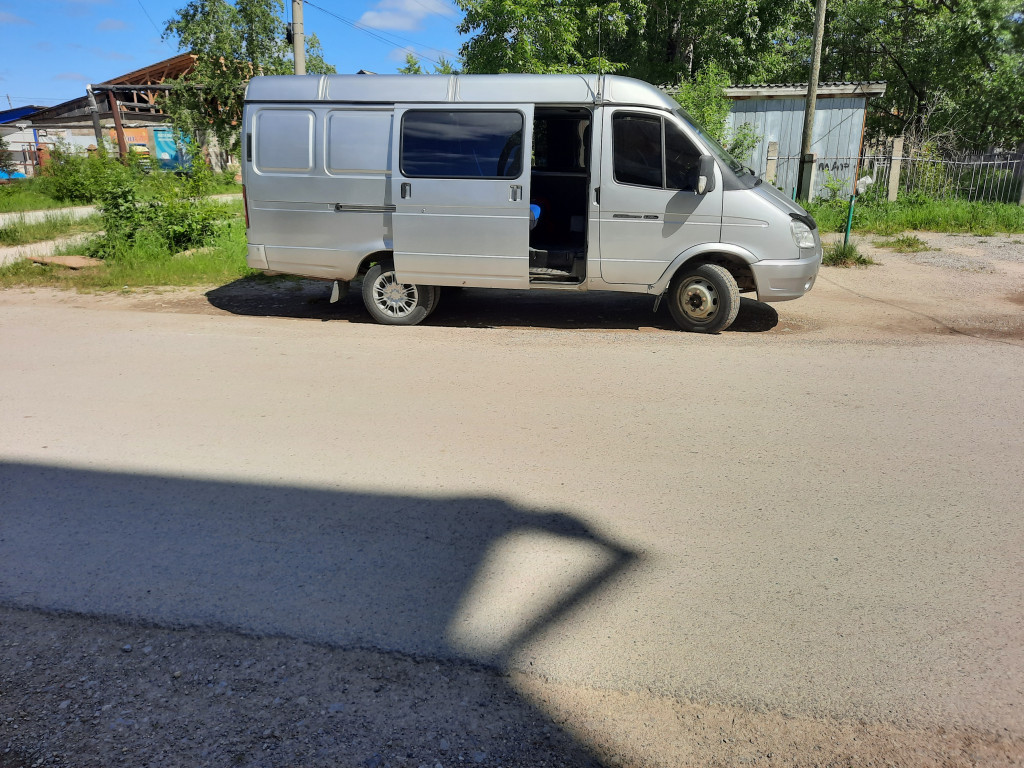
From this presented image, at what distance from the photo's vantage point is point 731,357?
7188 mm

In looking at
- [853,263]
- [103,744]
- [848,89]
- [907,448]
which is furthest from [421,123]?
[848,89]

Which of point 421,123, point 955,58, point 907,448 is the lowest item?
point 907,448

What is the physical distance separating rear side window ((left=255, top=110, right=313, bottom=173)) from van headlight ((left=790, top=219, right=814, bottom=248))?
5096mm

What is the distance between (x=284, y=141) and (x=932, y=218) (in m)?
13.9

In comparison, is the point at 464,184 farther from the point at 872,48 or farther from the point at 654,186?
the point at 872,48

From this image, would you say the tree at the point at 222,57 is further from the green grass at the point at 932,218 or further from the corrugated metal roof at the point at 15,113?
the corrugated metal roof at the point at 15,113

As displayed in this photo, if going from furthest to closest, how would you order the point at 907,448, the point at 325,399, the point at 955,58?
the point at 955,58, the point at 325,399, the point at 907,448

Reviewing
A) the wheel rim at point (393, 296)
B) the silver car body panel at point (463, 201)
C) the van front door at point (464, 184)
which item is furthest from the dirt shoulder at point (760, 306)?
the van front door at point (464, 184)

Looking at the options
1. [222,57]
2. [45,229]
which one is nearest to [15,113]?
[222,57]

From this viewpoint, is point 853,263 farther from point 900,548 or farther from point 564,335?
point 900,548

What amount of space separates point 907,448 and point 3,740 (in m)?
4.98

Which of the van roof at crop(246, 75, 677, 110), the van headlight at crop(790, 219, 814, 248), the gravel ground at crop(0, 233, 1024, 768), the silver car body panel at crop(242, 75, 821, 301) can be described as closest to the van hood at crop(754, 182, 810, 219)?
the silver car body panel at crop(242, 75, 821, 301)

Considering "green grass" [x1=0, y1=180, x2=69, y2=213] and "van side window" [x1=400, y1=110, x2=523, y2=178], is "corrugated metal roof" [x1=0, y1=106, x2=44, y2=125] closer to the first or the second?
"green grass" [x1=0, y1=180, x2=69, y2=213]

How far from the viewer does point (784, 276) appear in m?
7.75
